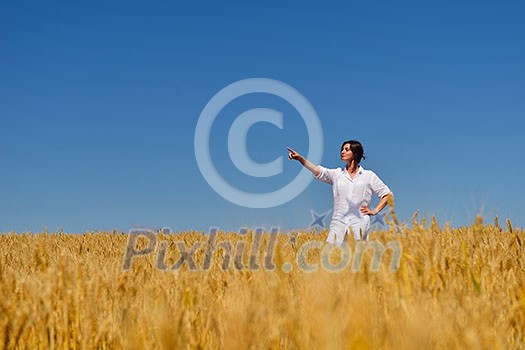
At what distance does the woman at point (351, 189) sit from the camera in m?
6.80

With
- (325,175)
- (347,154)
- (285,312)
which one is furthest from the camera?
(325,175)

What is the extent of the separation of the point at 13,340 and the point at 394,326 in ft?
5.10

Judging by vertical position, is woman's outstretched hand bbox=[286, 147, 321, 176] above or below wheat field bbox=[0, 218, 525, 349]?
above

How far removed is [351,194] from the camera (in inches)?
269

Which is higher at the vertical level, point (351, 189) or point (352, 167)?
point (352, 167)

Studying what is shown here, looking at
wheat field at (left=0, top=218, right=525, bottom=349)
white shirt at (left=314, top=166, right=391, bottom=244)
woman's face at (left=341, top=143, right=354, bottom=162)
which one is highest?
woman's face at (left=341, top=143, right=354, bottom=162)

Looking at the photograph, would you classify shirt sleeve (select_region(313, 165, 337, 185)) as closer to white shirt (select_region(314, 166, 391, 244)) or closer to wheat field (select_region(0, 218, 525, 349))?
white shirt (select_region(314, 166, 391, 244))

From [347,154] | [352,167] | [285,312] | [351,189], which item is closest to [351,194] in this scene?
[351,189]

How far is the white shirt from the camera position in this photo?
22.4 ft

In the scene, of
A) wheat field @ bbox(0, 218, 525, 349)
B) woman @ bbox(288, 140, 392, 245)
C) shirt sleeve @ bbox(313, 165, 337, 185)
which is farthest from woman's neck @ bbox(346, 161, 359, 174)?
wheat field @ bbox(0, 218, 525, 349)

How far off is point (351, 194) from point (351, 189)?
0.21ft

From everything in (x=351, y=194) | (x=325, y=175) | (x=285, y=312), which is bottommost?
(x=285, y=312)

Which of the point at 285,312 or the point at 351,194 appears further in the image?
the point at 351,194

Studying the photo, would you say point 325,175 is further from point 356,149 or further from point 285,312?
point 285,312
